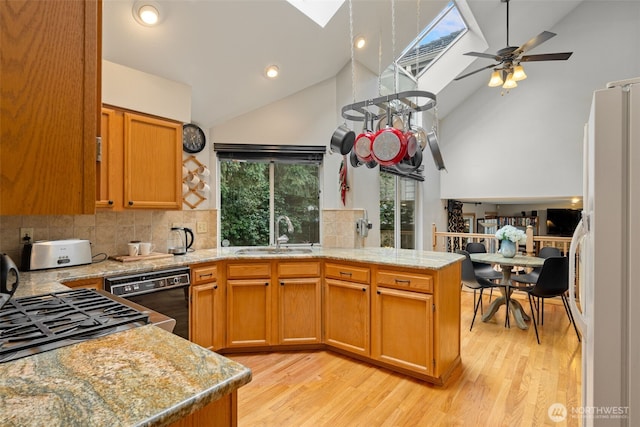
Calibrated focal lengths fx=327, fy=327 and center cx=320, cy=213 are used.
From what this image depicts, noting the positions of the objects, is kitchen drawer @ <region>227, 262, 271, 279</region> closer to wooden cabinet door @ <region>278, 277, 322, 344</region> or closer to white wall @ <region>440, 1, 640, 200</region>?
wooden cabinet door @ <region>278, 277, 322, 344</region>

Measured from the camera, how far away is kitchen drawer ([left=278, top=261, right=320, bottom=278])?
280 centimetres

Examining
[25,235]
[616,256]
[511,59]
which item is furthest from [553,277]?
[25,235]

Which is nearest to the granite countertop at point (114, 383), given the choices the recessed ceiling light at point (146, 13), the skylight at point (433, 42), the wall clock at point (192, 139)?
the recessed ceiling light at point (146, 13)

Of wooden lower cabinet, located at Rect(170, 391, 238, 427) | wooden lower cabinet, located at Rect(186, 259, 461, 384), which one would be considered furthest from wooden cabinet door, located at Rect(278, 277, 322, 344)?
wooden lower cabinet, located at Rect(170, 391, 238, 427)

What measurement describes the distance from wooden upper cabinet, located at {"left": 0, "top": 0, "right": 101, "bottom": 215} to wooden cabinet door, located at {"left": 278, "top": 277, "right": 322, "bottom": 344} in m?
2.25

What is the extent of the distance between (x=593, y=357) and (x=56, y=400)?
1472 mm

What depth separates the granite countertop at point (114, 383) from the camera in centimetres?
61

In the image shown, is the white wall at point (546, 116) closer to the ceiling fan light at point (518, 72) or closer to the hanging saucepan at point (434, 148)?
the ceiling fan light at point (518, 72)

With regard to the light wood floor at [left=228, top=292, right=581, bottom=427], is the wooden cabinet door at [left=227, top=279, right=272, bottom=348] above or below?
above

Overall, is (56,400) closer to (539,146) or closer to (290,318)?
(290,318)

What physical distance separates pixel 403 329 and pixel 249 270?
1.32 m

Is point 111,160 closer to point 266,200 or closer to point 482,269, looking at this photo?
point 266,200

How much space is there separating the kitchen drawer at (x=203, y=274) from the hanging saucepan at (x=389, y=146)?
5.18 ft

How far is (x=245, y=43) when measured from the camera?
105 inches
